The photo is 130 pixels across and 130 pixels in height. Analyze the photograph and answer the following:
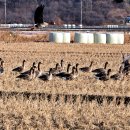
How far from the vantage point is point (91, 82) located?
21719 millimetres

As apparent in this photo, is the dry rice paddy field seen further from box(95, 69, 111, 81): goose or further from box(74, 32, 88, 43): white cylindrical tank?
box(74, 32, 88, 43): white cylindrical tank

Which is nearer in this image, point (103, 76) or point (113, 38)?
point (103, 76)

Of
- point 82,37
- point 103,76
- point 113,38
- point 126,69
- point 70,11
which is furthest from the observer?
point 70,11

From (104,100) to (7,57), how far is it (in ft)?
58.5

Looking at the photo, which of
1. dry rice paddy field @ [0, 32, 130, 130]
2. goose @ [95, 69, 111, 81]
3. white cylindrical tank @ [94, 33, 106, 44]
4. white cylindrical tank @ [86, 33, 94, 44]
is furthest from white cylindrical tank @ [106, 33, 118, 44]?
goose @ [95, 69, 111, 81]

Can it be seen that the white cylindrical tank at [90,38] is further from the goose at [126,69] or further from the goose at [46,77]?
the goose at [46,77]

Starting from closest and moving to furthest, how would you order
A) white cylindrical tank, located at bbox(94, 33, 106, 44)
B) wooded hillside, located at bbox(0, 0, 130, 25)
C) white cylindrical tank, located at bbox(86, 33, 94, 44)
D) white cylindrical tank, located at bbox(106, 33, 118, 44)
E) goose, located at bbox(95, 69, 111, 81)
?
1. goose, located at bbox(95, 69, 111, 81)
2. white cylindrical tank, located at bbox(106, 33, 118, 44)
3. white cylindrical tank, located at bbox(86, 33, 94, 44)
4. white cylindrical tank, located at bbox(94, 33, 106, 44)
5. wooded hillside, located at bbox(0, 0, 130, 25)

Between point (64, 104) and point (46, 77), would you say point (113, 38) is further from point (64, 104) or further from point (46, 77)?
point (64, 104)

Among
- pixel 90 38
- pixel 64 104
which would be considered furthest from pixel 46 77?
pixel 90 38

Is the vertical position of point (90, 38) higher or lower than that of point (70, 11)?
lower

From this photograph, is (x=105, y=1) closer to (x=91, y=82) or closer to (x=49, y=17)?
(x=49, y=17)

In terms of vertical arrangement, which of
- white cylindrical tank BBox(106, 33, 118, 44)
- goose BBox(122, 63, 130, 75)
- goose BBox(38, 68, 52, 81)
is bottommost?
goose BBox(38, 68, 52, 81)

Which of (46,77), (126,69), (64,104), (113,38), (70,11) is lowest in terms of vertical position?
(64,104)

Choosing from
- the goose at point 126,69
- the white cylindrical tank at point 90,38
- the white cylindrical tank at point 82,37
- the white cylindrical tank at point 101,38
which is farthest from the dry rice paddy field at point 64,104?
the white cylindrical tank at point 101,38
